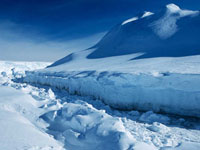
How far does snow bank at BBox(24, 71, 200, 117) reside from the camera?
3.61 meters

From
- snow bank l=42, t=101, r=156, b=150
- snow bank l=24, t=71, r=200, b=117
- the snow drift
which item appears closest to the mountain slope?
the snow drift

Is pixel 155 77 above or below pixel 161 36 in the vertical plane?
below

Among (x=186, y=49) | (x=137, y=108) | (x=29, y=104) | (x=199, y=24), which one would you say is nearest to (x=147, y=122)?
(x=137, y=108)

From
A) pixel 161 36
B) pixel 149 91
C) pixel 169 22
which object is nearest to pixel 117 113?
pixel 149 91

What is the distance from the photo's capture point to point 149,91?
4.19 metres

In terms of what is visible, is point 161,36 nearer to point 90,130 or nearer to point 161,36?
point 161,36

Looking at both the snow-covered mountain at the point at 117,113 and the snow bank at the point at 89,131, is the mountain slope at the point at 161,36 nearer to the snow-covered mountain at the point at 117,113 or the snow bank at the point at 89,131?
the snow-covered mountain at the point at 117,113

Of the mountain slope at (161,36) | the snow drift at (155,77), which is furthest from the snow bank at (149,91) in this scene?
the mountain slope at (161,36)

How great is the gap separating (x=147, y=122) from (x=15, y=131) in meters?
2.38

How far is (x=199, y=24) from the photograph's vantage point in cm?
851

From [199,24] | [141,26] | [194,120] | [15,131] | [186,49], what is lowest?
[194,120]

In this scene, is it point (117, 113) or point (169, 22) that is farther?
point (169, 22)

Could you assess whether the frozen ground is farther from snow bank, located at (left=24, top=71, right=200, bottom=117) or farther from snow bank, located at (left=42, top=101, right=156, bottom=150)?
snow bank, located at (left=24, top=71, right=200, bottom=117)

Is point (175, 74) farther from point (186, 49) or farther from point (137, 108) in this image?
point (186, 49)
